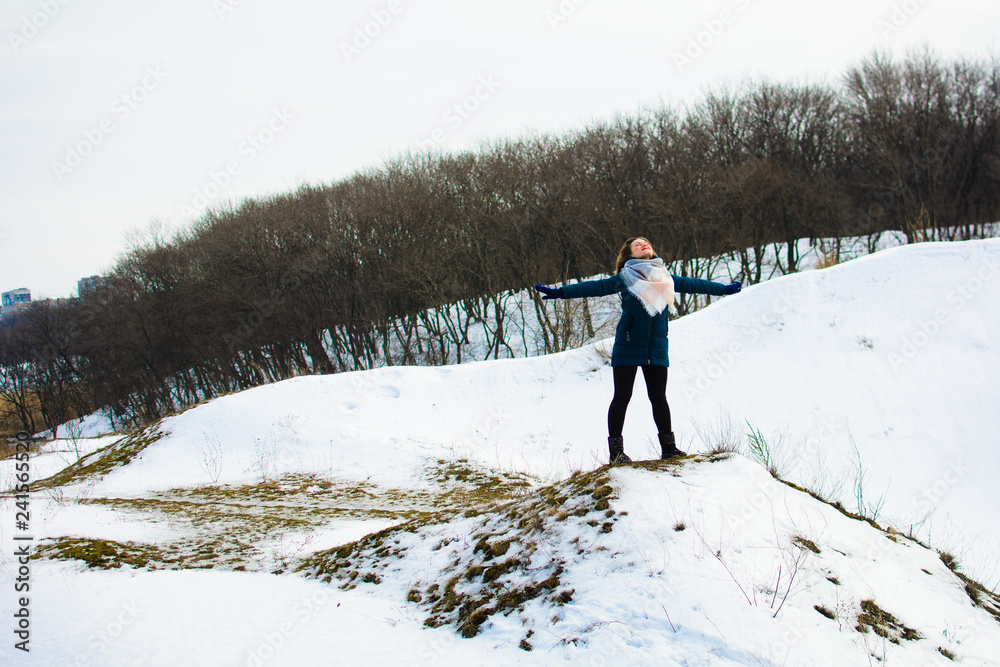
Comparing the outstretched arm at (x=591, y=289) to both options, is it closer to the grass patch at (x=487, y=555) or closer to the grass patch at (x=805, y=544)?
the grass patch at (x=487, y=555)

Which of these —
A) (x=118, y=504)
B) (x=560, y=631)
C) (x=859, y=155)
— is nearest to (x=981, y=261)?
(x=560, y=631)

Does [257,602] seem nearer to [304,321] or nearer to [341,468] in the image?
[341,468]

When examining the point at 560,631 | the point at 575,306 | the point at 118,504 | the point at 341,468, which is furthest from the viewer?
the point at 575,306

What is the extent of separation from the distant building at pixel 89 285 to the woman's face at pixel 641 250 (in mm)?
49754

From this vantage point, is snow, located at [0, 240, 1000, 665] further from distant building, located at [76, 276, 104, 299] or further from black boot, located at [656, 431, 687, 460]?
distant building, located at [76, 276, 104, 299]

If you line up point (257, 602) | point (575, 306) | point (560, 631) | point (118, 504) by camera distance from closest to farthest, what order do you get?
point (560, 631) < point (257, 602) < point (118, 504) < point (575, 306)

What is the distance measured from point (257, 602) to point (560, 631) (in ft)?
7.62

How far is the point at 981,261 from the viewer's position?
11953mm

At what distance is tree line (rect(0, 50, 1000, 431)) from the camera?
32781 millimetres

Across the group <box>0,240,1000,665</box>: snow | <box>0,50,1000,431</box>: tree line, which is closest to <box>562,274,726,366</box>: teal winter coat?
<box>0,240,1000,665</box>: snow

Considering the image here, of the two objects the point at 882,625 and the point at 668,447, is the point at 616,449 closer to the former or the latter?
the point at 668,447

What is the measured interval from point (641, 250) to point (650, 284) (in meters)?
0.50

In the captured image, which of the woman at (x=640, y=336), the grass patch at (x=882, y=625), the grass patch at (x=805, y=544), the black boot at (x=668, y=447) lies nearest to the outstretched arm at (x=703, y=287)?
the woman at (x=640, y=336)

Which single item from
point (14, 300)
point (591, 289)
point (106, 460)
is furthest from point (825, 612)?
point (14, 300)
